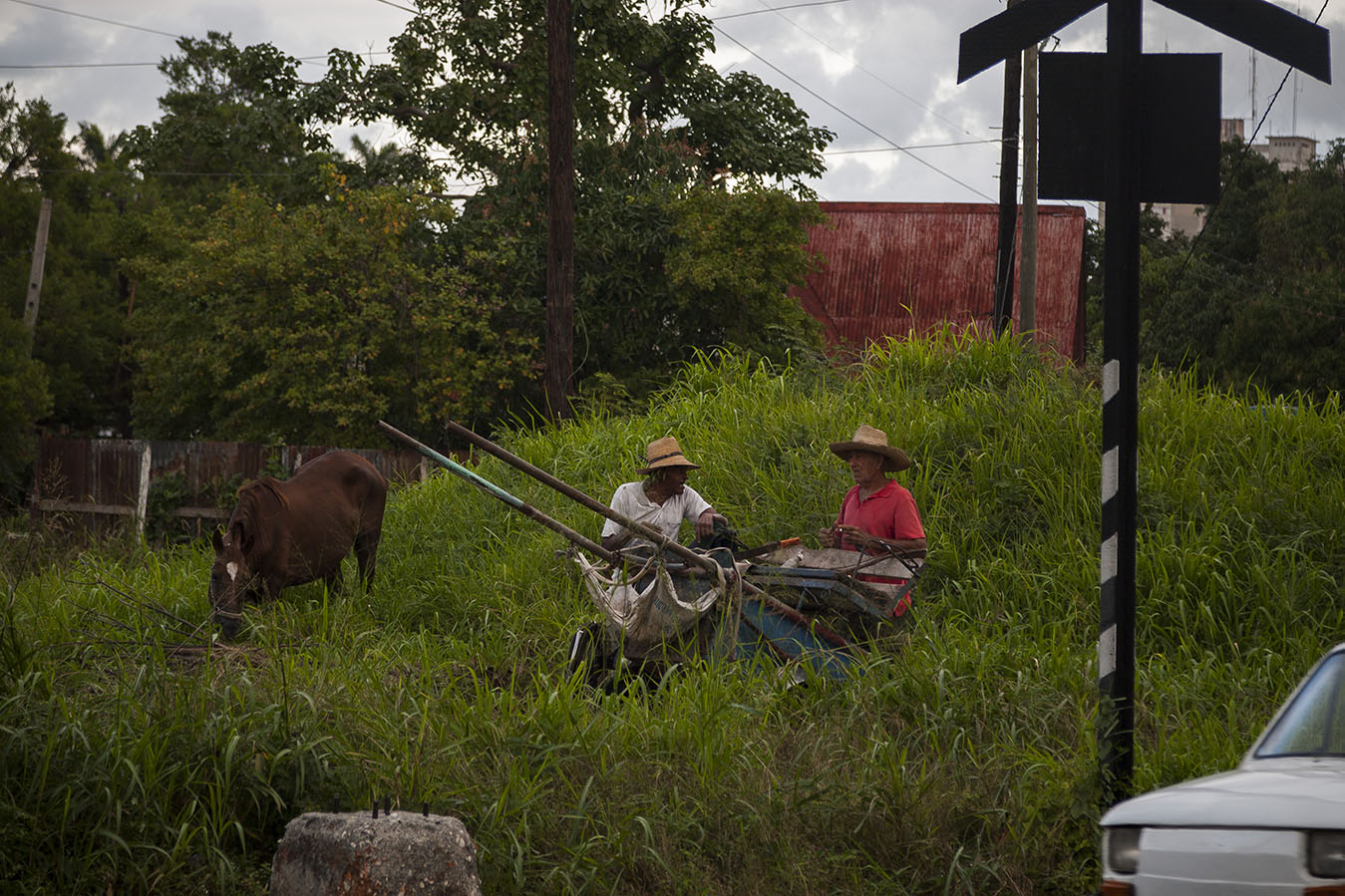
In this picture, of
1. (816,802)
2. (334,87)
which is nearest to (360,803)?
(816,802)

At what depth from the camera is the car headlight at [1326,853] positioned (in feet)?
11.7

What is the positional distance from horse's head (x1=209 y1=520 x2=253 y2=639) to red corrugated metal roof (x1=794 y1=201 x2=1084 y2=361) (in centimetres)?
1821

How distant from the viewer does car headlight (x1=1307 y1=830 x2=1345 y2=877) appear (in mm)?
3572

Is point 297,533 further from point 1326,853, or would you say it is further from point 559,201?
point 1326,853

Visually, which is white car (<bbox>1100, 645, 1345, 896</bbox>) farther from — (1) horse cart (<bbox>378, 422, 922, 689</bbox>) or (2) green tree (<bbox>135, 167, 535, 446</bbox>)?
(2) green tree (<bbox>135, 167, 535, 446</bbox>)

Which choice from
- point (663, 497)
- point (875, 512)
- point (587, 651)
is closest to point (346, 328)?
point (663, 497)

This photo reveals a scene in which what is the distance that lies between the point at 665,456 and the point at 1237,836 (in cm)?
561

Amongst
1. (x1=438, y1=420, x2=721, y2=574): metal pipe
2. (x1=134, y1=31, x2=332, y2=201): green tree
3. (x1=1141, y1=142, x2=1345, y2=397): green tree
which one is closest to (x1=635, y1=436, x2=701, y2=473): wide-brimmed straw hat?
(x1=438, y1=420, x2=721, y2=574): metal pipe

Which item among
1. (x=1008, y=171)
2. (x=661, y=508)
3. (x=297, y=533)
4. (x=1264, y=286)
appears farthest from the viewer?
(x=1264, y=286)

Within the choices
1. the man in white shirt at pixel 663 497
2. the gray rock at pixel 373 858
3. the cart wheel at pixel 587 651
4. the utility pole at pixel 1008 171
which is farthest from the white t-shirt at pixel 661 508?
the utility pole at pixel 1008 171

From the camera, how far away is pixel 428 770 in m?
5.88

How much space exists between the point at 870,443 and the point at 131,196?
34.8 meters

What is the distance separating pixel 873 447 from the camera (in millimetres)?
8555

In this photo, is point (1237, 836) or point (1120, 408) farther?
point (1120, 408)
